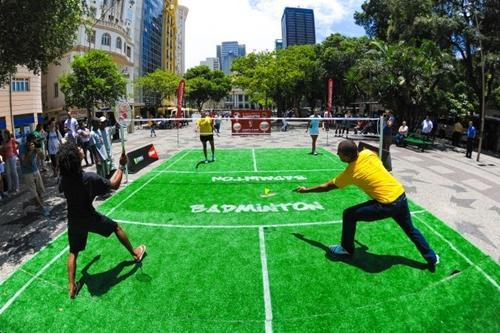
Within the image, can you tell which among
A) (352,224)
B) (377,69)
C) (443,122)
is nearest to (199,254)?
(352,224)

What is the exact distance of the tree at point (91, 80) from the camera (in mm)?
30875

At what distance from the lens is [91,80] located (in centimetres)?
3092

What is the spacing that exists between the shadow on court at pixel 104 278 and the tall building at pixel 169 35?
88013 mm

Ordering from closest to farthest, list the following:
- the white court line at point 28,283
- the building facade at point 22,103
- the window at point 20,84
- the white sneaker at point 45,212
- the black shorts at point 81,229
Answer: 1. the white court line at point 28,283
2. the black shorts at point 81,229
3. the white sneaker at point 45,212
4. the building facade at point 22,103
5. the window at point 20,84

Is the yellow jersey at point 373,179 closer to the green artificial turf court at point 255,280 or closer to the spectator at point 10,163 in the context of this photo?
the green artificial turf court at point 255,280

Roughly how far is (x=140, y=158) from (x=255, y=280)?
32.6 feet

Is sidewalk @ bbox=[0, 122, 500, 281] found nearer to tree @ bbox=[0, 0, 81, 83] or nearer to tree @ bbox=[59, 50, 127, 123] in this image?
tree @ bbox=[0, 0, 81, 83]

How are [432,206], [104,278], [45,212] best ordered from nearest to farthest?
[104,278] → [45,212] → [432,206]

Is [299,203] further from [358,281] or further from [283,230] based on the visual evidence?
[358,281]

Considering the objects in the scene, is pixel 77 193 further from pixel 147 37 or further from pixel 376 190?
pixel 147 37

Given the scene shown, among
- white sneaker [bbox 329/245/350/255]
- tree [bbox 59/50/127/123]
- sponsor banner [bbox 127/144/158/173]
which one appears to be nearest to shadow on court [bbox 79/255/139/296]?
white sneaker [bbox 329/245/350/255]

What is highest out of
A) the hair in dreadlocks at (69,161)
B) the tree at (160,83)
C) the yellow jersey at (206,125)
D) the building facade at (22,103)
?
the tree at (160,83)

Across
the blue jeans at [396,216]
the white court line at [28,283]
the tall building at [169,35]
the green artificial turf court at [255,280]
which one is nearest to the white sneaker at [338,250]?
the green artificial turf court at [255,280]

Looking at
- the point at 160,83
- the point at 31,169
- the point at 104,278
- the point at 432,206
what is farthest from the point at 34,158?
the point at 160,83
